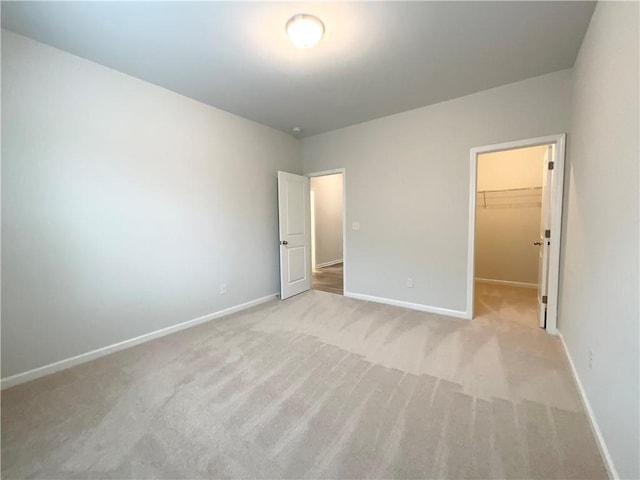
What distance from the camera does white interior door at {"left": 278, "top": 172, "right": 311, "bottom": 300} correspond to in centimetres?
391

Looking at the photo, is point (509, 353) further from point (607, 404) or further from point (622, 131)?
point (622, 131)

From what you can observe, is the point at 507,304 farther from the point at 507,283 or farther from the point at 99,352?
the point at 99,352

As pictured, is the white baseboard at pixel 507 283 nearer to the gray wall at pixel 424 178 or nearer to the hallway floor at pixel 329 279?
the gray wall at pixel 424 178

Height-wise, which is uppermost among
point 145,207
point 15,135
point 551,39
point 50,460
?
point 551,39

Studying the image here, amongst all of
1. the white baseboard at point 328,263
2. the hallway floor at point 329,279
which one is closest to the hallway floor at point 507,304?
the hallway floor at point 329,279

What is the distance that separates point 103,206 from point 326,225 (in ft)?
17.3

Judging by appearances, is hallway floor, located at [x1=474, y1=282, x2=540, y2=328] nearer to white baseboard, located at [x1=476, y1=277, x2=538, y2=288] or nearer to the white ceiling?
white baseboard, located at [x1=476, y1=277, x2=538, y2=288]

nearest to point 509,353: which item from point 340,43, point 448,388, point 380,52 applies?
point 448,388

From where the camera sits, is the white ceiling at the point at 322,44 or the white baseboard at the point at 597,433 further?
the white ceiling at the point at 322,44

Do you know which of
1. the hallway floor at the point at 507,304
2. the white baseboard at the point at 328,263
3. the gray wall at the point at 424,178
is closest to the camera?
the gray wall at the point at 424,178

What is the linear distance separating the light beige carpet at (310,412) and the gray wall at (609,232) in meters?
0.30

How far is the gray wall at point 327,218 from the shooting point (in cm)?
685

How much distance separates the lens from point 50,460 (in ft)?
4.28

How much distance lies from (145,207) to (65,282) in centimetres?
89
